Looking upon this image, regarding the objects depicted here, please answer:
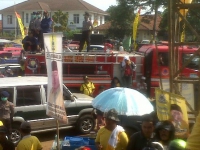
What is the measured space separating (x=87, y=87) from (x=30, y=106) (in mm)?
3516

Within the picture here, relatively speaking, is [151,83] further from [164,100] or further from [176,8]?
[164,100]

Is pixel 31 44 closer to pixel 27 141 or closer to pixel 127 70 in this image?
pixel 127 70

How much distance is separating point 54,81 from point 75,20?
75.9 meters

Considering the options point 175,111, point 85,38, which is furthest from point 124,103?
point 85,38

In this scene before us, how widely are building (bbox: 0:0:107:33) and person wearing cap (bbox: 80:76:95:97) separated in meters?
65.6

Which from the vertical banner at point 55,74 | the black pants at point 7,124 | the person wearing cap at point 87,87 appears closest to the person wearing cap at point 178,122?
the vertical banner at point 55,74

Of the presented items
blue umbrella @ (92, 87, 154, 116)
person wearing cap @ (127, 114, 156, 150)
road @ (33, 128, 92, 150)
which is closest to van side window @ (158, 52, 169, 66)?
road @ (33, 128, 92, 150)

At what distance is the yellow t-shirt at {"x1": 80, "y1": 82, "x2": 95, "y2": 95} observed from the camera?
14.1 metres

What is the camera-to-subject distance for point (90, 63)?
50.3 ft

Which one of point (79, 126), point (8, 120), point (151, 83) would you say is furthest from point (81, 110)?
point (151, 83)

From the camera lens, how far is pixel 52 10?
81.4 meters

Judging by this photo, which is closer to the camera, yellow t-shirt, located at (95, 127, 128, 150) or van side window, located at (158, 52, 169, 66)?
yellow t-shirt, located at (95, 127, 128, 150)

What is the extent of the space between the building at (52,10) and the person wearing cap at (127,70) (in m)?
64.7

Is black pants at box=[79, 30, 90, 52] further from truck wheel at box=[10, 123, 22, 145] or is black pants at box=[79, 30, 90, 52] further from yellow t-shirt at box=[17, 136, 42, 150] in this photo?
yellow t-shirt at box=[17, 136, 42, 150]
